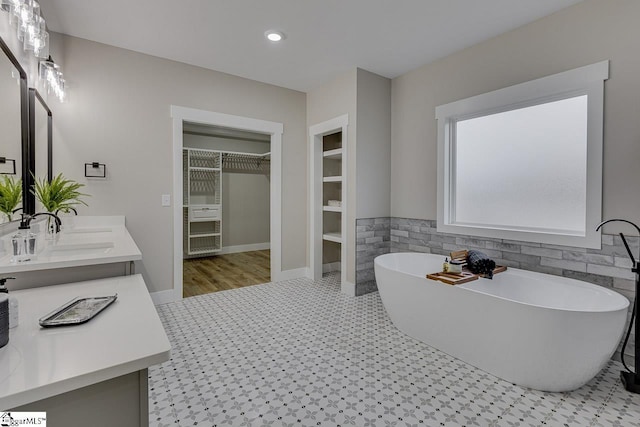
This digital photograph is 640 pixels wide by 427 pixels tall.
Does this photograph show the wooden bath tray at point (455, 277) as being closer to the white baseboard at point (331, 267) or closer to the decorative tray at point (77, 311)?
the decorative tray at point (77, 311)

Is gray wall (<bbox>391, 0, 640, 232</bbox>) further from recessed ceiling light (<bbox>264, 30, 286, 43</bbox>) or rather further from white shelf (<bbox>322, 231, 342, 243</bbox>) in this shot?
recessed ceiling light (<bbox>264, 30, 286, 43</bbox>)

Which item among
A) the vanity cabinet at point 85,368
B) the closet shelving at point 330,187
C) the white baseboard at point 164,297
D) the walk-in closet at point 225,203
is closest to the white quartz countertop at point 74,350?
the vanity cabinet at point 85,368

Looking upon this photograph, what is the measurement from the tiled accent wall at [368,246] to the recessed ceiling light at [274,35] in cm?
206

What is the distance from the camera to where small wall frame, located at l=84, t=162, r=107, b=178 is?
296cm

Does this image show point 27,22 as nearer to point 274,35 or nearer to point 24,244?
point 24,244

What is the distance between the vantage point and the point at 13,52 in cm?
186

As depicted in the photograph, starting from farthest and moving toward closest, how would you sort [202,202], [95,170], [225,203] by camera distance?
[225,203] → [202,202] → [95,170]

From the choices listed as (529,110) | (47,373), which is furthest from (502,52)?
(47,373)

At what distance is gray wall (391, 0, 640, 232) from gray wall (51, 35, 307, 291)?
6.93 ft

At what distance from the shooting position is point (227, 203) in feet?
20.6

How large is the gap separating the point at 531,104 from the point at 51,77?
402 centimetres

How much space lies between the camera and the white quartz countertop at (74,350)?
2.26 ft

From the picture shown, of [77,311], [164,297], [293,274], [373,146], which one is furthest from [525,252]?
[164,297]

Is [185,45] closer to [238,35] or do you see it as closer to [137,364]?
[238,35]
